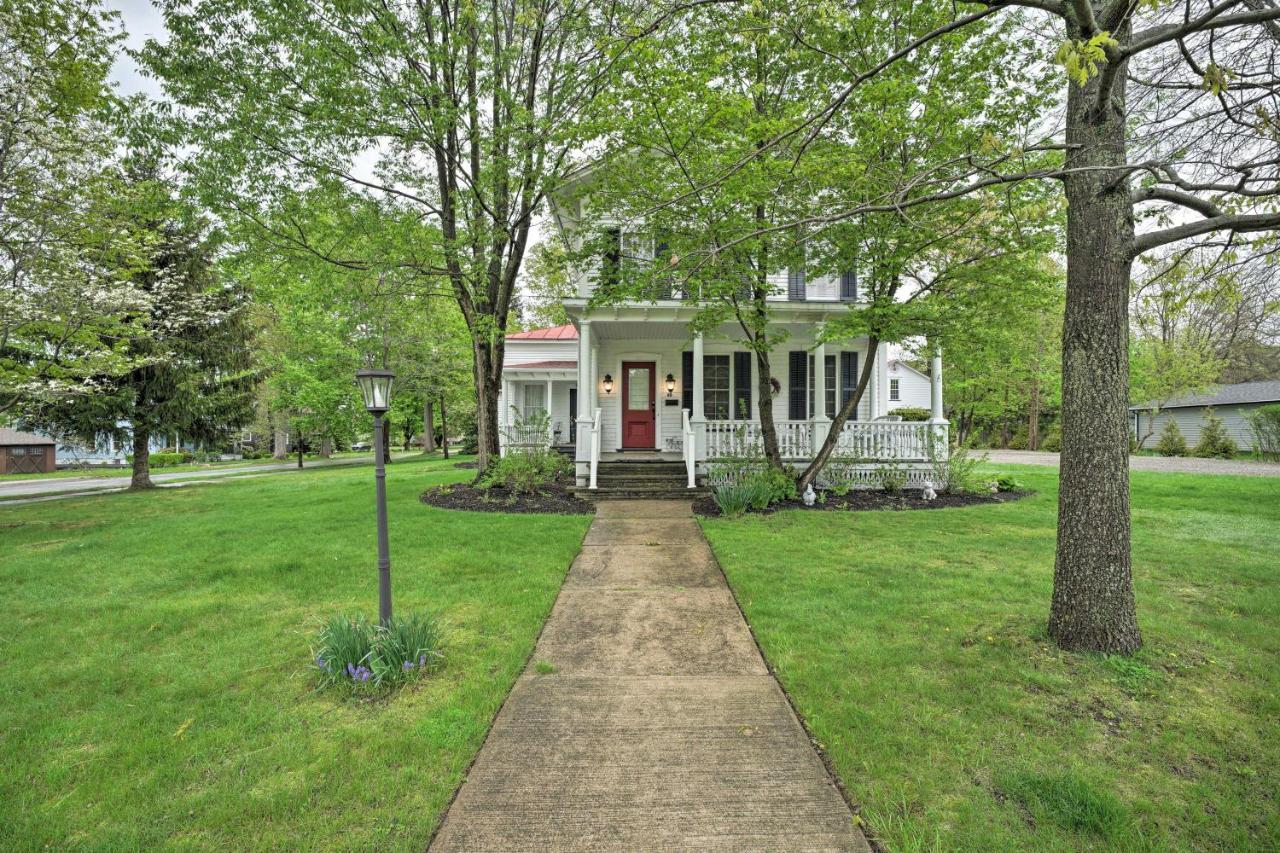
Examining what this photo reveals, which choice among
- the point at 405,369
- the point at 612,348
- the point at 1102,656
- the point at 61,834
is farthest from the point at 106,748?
the point at 405,369

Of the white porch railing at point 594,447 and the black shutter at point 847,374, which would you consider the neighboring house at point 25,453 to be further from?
the black shutter at point 847,374

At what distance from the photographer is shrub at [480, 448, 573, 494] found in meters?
9.98

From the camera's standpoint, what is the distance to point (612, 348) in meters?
12.8

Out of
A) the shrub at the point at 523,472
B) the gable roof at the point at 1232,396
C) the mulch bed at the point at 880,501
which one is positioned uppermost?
the gable roof at the point at 1232,396

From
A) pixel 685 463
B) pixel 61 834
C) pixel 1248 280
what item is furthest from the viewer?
pixel 685 463

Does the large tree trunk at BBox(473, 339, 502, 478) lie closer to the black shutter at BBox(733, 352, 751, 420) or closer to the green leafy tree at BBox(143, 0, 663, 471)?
the green leafy tree at BBox(143, 0, 663, 471)

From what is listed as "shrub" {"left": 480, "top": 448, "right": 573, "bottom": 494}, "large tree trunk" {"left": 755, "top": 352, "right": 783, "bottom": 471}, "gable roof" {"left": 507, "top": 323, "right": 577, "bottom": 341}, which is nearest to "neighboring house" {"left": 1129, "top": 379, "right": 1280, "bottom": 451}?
"large tree trunk" {"left": 755, "top": 352, "right": 783, "bottom": 471}

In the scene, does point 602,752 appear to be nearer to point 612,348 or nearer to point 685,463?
point 685,463

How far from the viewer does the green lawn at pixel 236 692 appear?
215 cm

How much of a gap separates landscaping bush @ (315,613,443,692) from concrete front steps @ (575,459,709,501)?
6500 mm

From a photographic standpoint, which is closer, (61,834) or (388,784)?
(61,834)

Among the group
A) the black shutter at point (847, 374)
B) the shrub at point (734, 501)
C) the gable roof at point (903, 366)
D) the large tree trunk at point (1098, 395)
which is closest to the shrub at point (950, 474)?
the black shutter at point (847, 374)

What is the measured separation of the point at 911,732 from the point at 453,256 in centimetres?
951

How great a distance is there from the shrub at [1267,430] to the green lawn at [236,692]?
25558 mm
